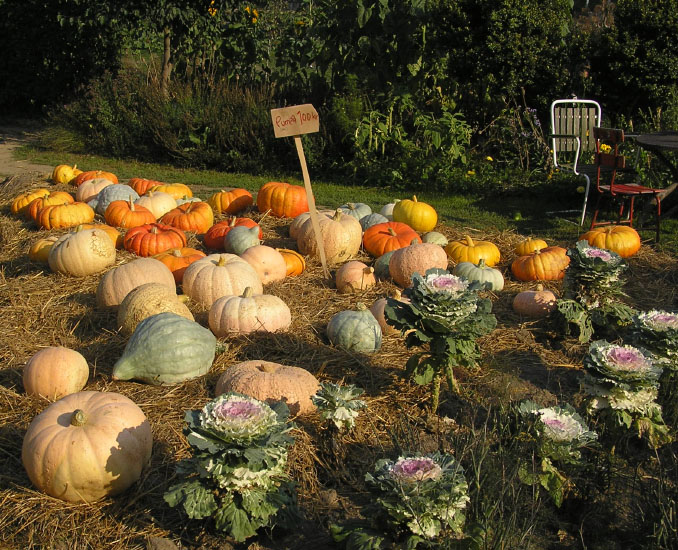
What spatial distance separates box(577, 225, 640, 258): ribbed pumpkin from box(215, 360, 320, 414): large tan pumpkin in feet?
10.8

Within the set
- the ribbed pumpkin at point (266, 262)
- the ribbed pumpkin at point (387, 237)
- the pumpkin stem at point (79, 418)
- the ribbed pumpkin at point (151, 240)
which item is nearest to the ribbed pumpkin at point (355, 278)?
the ribbed pumpkin at point (266, 262)

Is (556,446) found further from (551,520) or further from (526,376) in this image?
(526,376)

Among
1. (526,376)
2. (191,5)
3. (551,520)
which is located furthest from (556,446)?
(191,5)

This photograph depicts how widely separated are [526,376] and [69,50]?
12.5 meters

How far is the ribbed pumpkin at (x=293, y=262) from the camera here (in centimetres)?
520

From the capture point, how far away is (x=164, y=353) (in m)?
3.42

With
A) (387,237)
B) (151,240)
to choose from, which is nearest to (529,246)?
(387,237)

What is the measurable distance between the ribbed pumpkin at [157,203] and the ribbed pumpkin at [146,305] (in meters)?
2.50

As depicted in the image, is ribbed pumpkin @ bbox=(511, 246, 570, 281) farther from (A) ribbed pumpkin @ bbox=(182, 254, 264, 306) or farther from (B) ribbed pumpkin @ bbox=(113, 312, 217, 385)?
(B) ribbed pumpkin @ bbox=(113, 312, 217, 385)

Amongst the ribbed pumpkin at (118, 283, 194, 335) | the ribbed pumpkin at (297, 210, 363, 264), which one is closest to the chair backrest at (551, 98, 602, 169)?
the ribbed pumpkin at (297, 210, 363, 264)

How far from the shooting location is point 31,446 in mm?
2650

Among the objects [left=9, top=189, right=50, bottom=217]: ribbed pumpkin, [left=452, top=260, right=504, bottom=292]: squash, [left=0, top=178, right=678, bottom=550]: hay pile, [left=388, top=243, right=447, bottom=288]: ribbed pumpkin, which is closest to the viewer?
[left=0, top=178, right=678, bottom=550]: hay pile

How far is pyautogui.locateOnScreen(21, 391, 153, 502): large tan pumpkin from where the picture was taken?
2.60m

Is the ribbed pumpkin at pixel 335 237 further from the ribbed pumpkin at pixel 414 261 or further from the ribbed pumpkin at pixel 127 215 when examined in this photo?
the ribbed pumpkin at pixel 127 215
